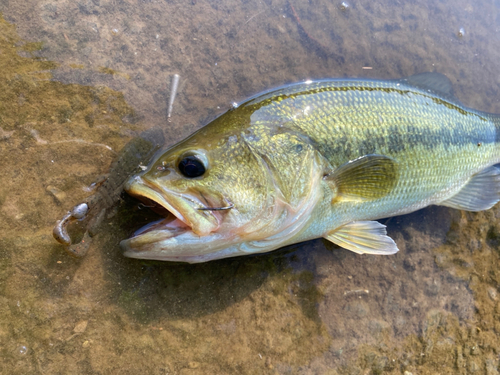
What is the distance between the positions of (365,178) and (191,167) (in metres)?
1.26

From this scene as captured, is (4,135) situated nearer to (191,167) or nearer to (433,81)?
(191,167)

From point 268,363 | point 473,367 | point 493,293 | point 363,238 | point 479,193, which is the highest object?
point 363,238

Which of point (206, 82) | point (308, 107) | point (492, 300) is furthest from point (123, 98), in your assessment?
point (492, 300)

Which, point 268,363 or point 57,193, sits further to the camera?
point 268,363

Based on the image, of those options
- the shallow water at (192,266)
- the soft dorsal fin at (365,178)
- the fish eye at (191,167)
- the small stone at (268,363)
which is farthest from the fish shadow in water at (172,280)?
the soft dorsal fin at (365,178)

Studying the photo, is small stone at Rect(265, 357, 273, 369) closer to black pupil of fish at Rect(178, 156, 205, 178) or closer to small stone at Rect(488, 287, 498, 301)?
black pupil of fish at Rect(178, 156, 205, 178)

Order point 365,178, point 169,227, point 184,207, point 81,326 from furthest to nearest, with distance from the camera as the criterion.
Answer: point 365,178
point 81,326
point 169,227
point 184,207

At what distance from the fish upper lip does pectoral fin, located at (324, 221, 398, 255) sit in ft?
3.47

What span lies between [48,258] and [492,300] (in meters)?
3.75

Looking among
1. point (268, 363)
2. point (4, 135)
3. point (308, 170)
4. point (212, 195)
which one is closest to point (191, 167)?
point (212, 195)

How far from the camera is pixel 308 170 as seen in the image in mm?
2090

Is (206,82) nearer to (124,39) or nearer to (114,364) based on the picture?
(124,39)

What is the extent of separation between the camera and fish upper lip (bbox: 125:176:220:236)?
1.75m

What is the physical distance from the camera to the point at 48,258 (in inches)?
80.2
